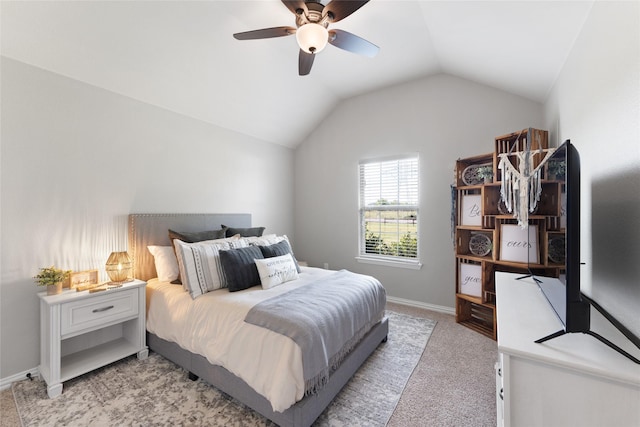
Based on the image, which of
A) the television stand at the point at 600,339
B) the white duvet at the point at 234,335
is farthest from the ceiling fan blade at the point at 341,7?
the white duvet at the point at 234,335

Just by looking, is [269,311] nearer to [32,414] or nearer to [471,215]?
[32,414]

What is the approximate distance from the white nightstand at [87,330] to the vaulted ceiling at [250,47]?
1890 millimetres

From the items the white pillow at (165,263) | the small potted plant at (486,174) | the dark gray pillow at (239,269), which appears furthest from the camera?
the small potted plant at (486,174)

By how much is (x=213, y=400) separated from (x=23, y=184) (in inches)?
86.7

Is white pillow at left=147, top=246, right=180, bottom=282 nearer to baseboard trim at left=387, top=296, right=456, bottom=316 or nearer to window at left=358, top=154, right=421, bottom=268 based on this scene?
window at left=358, top=154, right=421, bottom=268

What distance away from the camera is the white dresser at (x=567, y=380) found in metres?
0.82

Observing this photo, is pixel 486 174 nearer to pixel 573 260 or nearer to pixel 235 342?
pixel 573 260

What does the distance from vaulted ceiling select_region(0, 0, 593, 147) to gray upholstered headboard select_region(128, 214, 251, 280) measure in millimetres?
1242

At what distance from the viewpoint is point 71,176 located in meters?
2.26

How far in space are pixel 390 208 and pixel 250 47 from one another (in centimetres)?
267

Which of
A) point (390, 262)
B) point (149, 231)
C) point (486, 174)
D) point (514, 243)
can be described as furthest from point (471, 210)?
point (149, 231)

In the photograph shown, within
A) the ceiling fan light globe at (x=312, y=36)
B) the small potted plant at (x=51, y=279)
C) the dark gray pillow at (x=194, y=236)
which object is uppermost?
the ceiling fan light globe at (x=312, y=36)

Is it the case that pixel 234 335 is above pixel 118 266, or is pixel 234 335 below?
below

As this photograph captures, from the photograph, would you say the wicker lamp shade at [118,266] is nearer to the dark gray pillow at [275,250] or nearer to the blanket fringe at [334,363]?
the dark gray pillow at [275,250]
